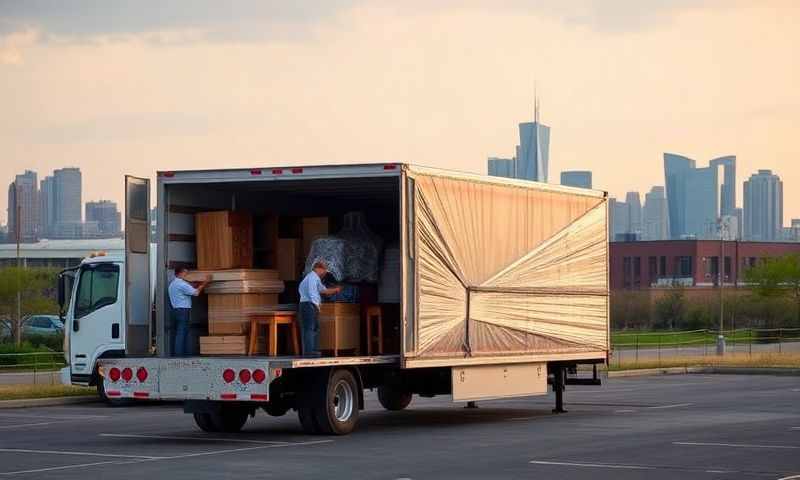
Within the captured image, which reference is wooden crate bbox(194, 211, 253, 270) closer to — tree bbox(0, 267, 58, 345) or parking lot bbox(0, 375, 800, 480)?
parking lot bbox(0, 375, 800, 480)

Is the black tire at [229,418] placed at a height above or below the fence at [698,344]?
above

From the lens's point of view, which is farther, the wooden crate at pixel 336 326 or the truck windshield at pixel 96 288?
the truck windshield at pixel 96 288

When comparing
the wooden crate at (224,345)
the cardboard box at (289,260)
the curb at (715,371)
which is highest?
the cardboard box at (289,260)

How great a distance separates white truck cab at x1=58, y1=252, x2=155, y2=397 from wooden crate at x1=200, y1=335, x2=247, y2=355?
685 cm

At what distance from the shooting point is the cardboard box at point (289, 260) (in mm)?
22688

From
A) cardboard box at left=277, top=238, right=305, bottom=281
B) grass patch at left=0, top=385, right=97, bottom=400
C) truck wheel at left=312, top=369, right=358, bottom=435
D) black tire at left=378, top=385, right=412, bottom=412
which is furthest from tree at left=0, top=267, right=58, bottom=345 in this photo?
truck wheel at left=312, top=369, right=358, bottom=435

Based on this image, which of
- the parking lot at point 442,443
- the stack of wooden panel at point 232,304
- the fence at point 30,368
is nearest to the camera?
the parking lot at point 442,443

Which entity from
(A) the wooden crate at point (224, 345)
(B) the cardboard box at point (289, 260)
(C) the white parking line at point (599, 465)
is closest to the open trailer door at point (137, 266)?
(A) the wooden crate at point (224, 345)

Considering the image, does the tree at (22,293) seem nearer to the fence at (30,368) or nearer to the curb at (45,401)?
the fence at (30,368)

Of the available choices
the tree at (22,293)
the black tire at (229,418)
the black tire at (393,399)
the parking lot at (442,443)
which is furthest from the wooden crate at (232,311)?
the tree at (22,293)

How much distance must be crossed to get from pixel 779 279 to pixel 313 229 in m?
53.2

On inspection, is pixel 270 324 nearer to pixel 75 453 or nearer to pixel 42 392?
pixel 75 453

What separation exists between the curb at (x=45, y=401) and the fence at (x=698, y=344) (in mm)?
21689

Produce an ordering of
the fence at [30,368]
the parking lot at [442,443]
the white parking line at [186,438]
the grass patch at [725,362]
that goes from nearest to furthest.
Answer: the parking lot at [442,443]
the white parking line at [186,438]
the fence at [30,368]
the grass patch at [725,362]
